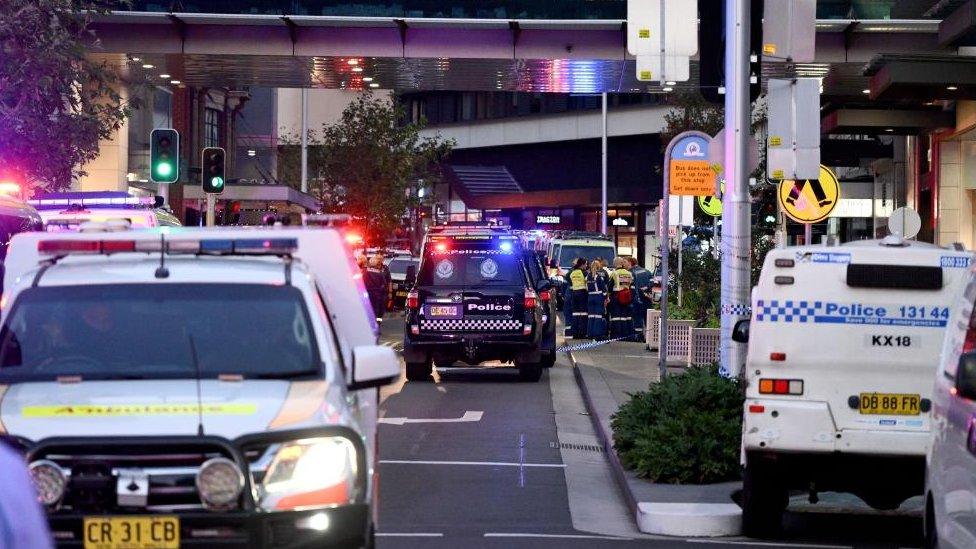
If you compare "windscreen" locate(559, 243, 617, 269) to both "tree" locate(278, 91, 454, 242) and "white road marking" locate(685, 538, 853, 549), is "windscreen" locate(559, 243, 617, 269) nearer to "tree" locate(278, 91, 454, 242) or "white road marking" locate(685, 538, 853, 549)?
"tree" locate(278, 91, 454, 242)

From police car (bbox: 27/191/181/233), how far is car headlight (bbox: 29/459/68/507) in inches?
561

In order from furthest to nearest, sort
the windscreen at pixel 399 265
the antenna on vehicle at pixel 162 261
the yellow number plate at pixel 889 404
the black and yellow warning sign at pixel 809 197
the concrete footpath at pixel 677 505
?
1. the windscreen at pixel 399 265
2. the black and yellow warning sign at pixel 809 197
3. the concrete footpath at pixel 677 505
4. the yellow number plate at pixel 889 404
5. the antenna on vehicle at pixel 162 261

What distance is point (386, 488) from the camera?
46.2 feet

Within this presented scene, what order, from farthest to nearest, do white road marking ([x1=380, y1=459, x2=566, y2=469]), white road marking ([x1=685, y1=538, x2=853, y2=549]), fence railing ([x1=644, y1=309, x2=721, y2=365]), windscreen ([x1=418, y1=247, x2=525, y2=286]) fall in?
fence railing ([x1=644, y1=309, x2=721, y2=365])
windscreen ([x1=418, y1=247, x2=525, y2=286])
white road marking ([x1=380, y1=459, x2=566, y2=469])
white road marking ([x1=685, y1=538, x2=853, y2=549])

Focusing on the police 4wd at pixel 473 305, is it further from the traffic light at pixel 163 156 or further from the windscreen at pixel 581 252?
the windscreen at pixel 581 252

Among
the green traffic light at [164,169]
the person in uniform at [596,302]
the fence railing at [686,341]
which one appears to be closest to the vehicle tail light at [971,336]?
the fence railing at [686,341]

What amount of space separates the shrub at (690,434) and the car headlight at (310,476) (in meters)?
6.53

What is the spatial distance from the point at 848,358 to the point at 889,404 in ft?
1.31

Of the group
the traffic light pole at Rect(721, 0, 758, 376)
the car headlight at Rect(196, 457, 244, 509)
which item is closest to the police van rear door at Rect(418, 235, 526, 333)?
the traffic light pole at Rect(721, 0, 758, 376)

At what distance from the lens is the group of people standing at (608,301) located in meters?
35.1

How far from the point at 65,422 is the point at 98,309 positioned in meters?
1.18

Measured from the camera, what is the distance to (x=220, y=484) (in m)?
7.17

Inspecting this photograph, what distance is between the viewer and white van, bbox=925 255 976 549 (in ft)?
23.7

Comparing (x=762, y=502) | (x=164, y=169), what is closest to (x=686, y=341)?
(x=164, y=169)
